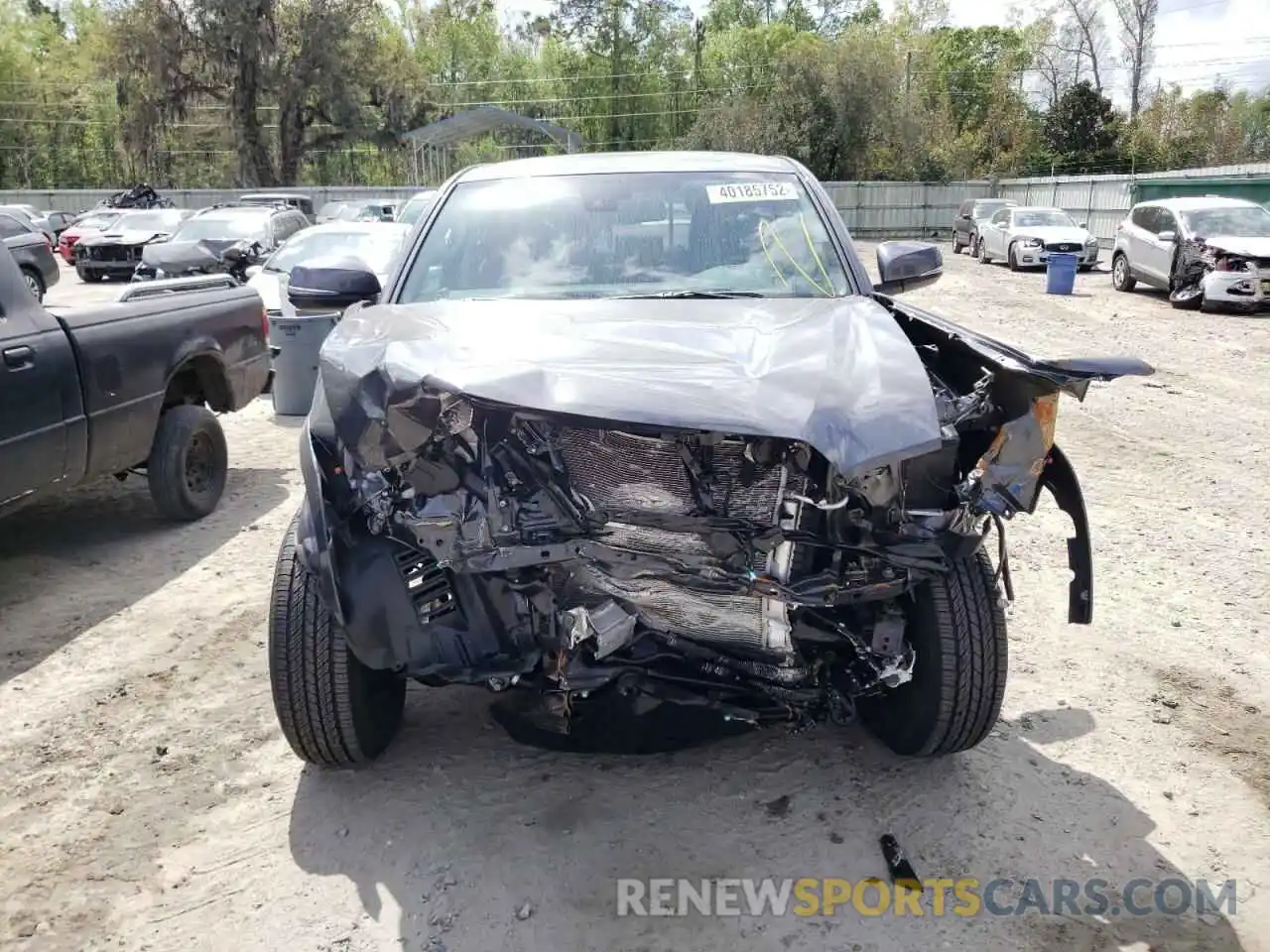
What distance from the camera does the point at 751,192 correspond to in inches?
165

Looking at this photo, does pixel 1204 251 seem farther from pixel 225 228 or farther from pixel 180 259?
pixel 225 228

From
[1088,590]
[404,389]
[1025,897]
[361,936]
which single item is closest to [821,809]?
[1025,897]

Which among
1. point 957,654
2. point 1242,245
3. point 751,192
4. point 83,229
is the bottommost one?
point 957,654

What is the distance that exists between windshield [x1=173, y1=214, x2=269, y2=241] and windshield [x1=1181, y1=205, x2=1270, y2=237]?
1433 centimetres

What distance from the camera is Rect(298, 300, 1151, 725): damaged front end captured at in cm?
260

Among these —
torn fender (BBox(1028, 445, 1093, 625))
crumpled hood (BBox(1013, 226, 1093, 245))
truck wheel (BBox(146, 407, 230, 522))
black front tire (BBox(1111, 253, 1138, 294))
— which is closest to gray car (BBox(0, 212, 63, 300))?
truck wheel (BBox(146, 407, 230, 522))

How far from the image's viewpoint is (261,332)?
22.0 feet

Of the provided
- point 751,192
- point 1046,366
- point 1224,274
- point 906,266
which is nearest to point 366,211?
point 1224,274

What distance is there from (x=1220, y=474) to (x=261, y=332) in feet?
21.0

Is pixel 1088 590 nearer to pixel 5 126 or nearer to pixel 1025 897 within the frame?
pixel 1025 897

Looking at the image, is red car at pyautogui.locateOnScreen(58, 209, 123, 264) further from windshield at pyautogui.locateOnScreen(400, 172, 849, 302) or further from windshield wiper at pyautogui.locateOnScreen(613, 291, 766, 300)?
windshield wiper at pyautogui.locateOnScreen(613, 291, 766, 300)

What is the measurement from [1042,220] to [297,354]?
2038 centimetres

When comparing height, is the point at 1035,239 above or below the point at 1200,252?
below

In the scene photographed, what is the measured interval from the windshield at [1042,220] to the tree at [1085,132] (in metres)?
22.8
